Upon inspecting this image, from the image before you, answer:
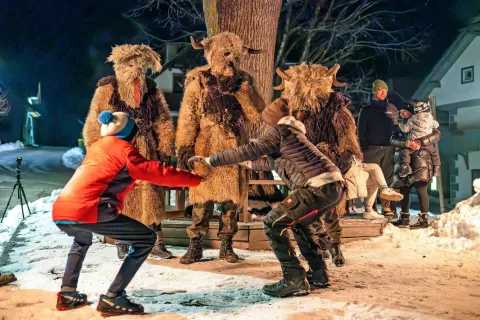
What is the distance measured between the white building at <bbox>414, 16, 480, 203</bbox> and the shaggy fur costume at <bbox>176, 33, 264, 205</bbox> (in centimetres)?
1689

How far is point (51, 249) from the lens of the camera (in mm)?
6273

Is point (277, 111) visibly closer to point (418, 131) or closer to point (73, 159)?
point (418, 131)

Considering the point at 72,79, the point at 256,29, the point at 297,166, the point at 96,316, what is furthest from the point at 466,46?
the point at 72,79

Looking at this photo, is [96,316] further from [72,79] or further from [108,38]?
[72,79]

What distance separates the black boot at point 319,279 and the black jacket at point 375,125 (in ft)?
11.8

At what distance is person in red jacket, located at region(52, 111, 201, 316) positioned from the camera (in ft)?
12.1

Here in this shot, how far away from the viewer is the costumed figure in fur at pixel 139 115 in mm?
5492

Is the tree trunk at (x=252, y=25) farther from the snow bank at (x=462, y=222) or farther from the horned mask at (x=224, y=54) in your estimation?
the snow bank at (x=462, y=222)

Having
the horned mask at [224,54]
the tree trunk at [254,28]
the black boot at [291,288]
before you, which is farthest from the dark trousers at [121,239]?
the tree trunk at [254,28]

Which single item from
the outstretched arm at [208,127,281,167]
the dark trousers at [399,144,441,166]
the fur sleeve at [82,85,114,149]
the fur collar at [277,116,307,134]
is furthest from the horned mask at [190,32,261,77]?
the dark trousers at [399,144,441,166]

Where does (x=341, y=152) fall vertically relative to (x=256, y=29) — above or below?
below

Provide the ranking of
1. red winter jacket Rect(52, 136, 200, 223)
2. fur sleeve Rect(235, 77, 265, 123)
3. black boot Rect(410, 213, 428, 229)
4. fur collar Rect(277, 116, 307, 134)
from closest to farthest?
red winter jacket Rect(52, 136, 200, 223) < fur collar Rect(277, 116, 307, 134) < fur sleeve Rect(235, 77, 265, 123) < black boot Rect(410, 213, 428, 229)

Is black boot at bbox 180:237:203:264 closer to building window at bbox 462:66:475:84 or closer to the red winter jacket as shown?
→ the red winter jacket

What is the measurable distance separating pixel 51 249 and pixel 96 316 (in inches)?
112
